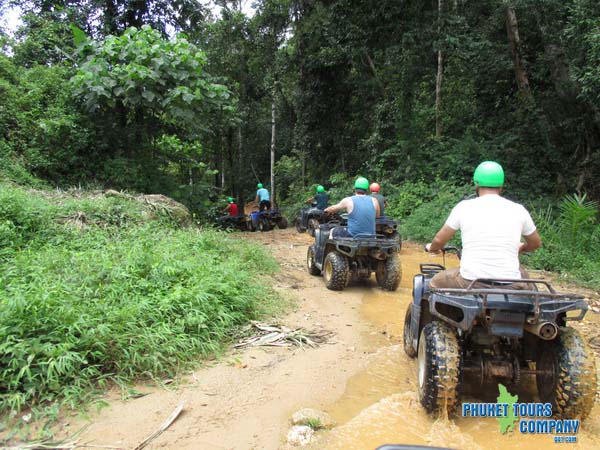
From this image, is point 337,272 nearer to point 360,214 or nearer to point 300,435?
point 360,214

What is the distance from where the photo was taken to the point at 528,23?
14.1m

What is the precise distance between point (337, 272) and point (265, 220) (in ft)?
33.2

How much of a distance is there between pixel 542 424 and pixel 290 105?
74.4 ft

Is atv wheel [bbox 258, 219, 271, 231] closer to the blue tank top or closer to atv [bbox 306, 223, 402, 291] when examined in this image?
atv [bbox 306, 223, 402, 291]

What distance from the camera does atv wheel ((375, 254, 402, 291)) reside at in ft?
22.2

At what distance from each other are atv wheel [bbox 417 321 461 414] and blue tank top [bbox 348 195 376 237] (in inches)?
146


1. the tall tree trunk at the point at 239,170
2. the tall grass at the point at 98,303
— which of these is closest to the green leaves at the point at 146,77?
the tall grass at the point at 98,303

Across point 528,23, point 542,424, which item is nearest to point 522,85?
point 528,23

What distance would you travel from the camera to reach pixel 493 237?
318cm

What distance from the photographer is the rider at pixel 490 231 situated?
317 cm

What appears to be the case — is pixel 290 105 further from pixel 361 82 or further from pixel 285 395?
pixel 285 395

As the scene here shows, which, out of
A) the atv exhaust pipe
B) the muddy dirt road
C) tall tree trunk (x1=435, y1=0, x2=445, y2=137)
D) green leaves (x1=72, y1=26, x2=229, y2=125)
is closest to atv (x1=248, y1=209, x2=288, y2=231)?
tall tree trunk (x1=435, y1=0, x2=445, y2=137)

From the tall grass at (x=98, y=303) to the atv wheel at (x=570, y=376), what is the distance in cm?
292

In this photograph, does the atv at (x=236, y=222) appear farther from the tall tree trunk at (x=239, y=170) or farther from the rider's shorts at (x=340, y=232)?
the rider's shorts at (x=340, y=232)
